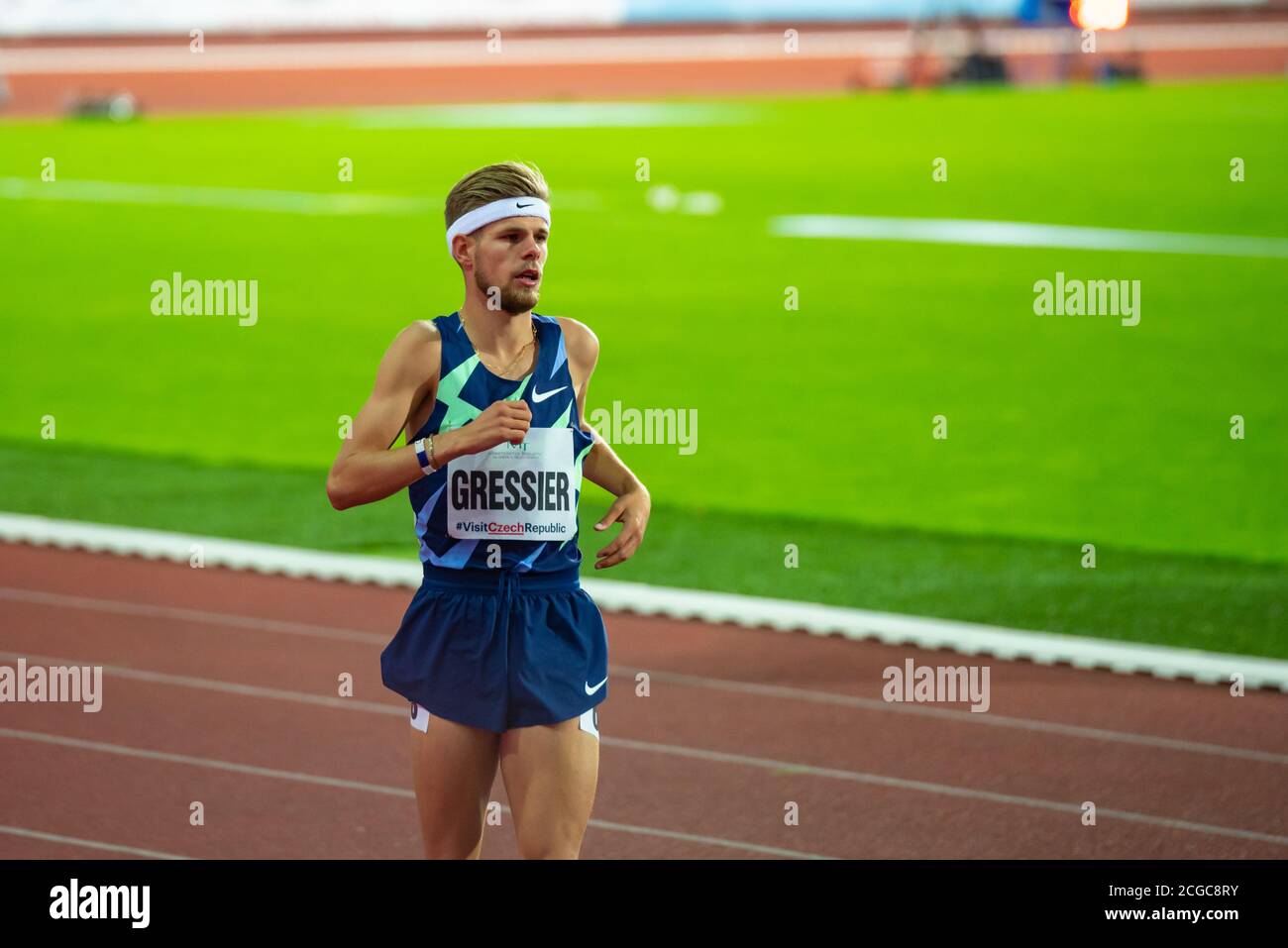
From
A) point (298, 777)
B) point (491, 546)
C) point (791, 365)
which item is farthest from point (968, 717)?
point (791, 365)

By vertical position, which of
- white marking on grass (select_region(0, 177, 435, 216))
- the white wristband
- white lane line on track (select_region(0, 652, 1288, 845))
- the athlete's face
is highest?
white marking on grass (select_region(0, 177, 435, 216))

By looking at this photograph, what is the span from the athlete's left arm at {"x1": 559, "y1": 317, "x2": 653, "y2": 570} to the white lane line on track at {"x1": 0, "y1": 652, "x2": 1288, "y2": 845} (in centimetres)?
239

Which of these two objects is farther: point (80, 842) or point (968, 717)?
point (968, 717)

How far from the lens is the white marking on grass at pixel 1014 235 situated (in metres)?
21.2

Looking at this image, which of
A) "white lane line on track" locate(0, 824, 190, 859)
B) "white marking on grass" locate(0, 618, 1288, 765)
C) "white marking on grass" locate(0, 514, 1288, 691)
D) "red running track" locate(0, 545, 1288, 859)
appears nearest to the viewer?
"white lane line on track" locate(0, 824, 190, 859)

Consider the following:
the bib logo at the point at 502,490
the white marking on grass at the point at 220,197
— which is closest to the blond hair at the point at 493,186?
the bib logo at the point at 502,490

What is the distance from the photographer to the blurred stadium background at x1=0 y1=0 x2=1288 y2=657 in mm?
10398

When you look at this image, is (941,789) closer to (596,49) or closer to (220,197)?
(220,197)

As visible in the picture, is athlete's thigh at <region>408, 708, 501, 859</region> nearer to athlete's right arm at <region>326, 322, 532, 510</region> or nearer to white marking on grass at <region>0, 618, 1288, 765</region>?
athlete's right arm at <region>326, 322, 532, 510</region>

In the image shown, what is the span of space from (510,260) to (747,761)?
3139 mm

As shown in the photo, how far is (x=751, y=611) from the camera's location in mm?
8883

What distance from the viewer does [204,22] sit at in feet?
178

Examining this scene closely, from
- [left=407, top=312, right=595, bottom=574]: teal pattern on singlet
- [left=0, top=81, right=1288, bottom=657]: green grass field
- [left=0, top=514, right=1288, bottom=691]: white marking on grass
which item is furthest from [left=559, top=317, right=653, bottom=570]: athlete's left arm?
[left=0, top=81, right=1288, bottom=657]: green grass field
